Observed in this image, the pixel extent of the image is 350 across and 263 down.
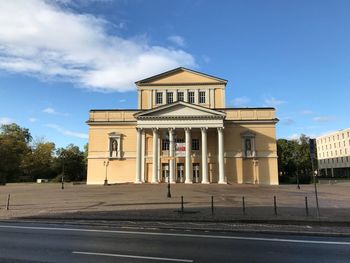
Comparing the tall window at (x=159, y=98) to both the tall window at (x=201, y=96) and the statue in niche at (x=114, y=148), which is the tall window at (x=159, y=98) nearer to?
the tall window at (x=201, y=96)

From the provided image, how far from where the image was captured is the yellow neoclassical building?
197 ft

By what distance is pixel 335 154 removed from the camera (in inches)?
5468

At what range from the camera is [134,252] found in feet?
30.1

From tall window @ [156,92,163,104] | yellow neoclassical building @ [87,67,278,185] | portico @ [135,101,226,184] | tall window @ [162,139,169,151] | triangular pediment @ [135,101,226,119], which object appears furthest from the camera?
tall window @ [156,92,163,104]

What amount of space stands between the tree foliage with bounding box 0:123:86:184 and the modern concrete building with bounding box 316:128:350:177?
3547 inches

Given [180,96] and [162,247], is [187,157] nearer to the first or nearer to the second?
[180,96]

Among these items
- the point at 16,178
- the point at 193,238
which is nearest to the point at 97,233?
the point at 193,238

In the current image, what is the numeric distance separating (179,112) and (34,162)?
4973cm

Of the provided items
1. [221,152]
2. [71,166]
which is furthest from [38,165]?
[221,152]

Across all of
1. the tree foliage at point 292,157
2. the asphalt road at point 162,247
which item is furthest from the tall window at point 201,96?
the asphalt road at point 162,247

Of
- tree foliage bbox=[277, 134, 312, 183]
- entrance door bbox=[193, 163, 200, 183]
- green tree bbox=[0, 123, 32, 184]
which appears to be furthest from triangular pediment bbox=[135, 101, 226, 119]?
tree foliage bbox=[277, 134, 312, 183]

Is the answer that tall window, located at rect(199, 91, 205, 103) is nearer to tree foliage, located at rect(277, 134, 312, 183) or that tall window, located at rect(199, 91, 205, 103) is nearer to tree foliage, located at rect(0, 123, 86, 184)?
tree foliage, located at rect(0, 123, 86, 184)

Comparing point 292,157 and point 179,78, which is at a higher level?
point 179,78

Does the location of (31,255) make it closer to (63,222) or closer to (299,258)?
(299,258)
